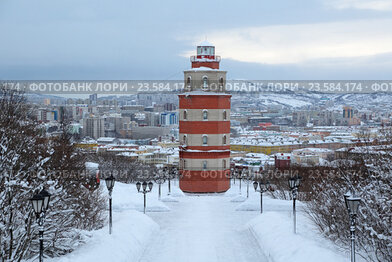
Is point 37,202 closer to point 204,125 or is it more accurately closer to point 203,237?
point 203,237

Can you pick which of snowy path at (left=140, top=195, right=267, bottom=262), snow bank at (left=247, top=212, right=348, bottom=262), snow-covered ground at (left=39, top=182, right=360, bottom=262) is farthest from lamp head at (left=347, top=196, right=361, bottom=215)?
snowy path at (left=140, top=195, right=267, bottom=262)

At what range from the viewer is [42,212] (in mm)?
10500

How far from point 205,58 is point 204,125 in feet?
14.7

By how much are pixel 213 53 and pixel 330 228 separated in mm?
22256

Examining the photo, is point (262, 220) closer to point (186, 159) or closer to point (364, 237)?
point (364, 237)

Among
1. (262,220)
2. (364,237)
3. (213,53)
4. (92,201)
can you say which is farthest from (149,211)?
(213,53)

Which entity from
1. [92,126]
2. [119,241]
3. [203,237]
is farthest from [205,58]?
[92,126]

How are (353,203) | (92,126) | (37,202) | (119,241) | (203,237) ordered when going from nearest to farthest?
(37,202), (353,203), (119,241), (203,237), (92,126)

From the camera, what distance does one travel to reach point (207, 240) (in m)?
16.3

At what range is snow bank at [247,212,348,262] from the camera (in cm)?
1231

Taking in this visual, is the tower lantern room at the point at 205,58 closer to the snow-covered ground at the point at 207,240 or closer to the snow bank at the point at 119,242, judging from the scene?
the snow-covered ground at the point at 207,240

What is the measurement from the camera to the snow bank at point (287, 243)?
12312 mm

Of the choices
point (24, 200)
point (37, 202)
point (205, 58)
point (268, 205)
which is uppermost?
point (205, 58)

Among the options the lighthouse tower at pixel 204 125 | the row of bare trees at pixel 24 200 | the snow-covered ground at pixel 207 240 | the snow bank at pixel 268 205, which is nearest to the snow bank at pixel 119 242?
the snow-covered ground at pixel 207 240
